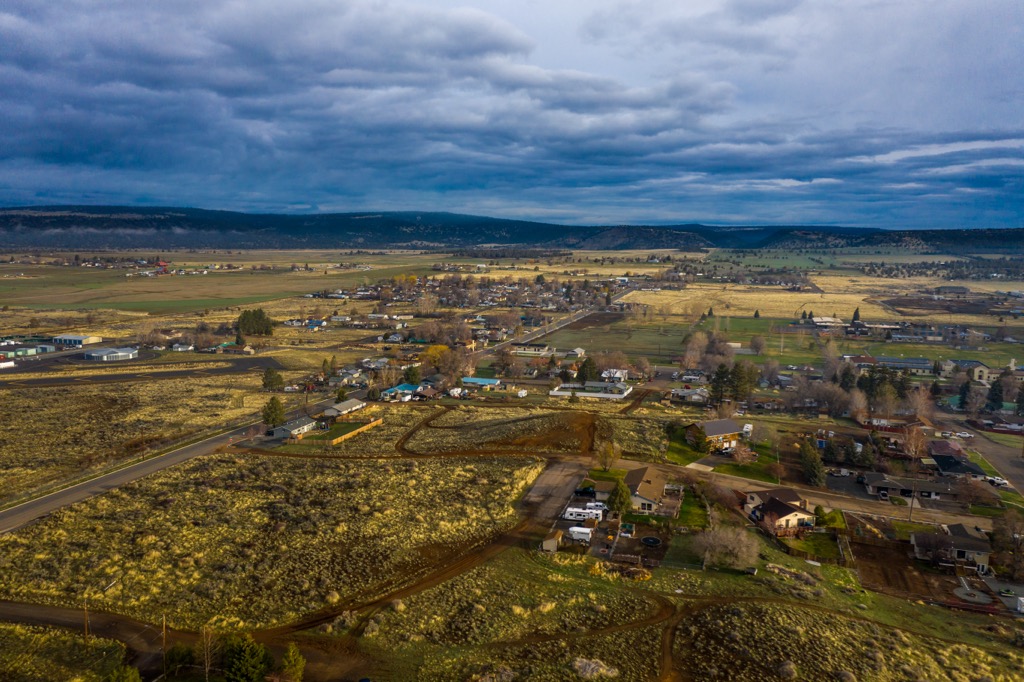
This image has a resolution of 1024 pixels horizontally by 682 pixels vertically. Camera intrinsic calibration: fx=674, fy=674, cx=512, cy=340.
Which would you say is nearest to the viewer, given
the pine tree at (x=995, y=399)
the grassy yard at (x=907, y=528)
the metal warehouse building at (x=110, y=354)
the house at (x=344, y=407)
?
the grassy yard at (x=907, y=528)

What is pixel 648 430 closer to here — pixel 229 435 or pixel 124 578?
pixel 229 435

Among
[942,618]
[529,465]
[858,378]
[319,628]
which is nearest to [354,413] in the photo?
[529,465]

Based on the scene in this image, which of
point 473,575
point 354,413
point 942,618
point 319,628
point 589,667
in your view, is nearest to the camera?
point 589,667

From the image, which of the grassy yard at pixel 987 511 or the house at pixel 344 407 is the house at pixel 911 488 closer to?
the grassy yard at pixel 987 511

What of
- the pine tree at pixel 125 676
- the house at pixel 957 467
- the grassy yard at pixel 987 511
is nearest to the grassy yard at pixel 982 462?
the house at pixel 957 467

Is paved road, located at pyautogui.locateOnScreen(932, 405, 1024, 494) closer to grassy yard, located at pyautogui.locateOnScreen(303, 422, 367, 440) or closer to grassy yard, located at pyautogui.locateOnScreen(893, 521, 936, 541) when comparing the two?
grassy yard, located at pyautogui.locateOnScreen(893, 521, 936, 541)

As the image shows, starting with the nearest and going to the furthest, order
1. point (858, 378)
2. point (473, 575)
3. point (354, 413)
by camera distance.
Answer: point (473, 575) → point (354, 413) → point (858, 378)

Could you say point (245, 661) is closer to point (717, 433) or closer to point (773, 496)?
point (773, 496)
